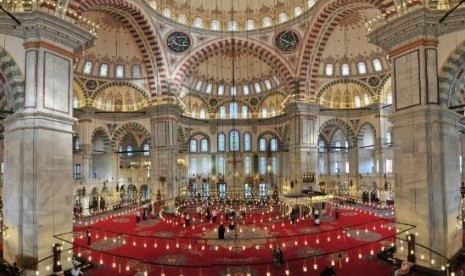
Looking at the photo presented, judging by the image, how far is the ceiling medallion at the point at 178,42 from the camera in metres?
21.3

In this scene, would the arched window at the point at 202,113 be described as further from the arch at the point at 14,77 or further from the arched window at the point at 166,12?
the arch at the point at 14,77

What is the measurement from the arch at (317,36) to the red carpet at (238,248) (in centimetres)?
830

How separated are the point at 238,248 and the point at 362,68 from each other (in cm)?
1796

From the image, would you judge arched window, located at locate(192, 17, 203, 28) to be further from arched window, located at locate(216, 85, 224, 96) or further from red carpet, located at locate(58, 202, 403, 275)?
red carpet, located at locate(58, 202, 403, 275)

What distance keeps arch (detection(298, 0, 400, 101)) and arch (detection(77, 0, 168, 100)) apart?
8.40m

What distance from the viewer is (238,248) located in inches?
494

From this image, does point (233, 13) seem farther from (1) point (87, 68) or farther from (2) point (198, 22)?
(1) point (87, 68)

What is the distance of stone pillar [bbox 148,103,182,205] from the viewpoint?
20547 millimetres

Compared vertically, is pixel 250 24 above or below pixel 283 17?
below

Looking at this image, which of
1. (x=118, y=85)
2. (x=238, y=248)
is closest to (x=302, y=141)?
(x=238, y=248)

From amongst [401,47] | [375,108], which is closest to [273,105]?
[375,108]

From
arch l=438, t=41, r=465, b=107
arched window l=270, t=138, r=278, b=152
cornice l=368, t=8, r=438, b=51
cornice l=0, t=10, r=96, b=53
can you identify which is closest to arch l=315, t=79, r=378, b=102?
arched window l=270, t=138, r=278, b=152

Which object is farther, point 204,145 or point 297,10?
point 204,145

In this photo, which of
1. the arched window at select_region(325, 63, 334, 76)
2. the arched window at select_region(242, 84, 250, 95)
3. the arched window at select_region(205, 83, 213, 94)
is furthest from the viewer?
the arched window at select_region(242, 84, 250, 95)
